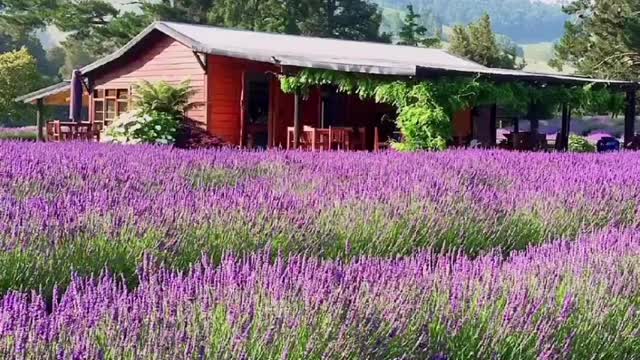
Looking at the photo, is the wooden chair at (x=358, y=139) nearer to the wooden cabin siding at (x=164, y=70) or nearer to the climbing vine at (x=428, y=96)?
the climbing vine at (x=428, y=96)

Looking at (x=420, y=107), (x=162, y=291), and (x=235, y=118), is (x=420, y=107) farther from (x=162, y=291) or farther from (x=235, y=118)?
(x=162, y=291)

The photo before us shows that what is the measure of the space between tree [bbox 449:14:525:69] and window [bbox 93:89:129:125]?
23.9 m

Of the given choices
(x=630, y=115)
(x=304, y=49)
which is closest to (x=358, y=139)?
(x=304, y=49)

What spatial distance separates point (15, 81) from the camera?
36.3m

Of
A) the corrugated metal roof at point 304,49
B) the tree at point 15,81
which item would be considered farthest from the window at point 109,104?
the tree at point 15,81

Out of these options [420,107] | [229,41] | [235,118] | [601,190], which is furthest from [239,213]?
[229,41]

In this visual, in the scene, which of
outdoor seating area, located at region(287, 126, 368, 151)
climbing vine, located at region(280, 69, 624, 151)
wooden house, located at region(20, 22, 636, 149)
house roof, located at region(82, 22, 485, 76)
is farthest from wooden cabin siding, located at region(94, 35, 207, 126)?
climbing vine, located at region(280, 69, 624, 151)

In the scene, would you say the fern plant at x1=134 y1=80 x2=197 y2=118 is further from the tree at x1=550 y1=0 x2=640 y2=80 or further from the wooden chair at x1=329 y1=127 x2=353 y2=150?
the tree at x1=550 y1=0 x2=640 y2=80

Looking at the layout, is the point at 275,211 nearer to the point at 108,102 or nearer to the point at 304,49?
the point at 304,49

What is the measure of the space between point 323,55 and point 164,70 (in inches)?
152

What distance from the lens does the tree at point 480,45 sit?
1694 inches

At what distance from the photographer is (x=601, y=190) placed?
5852 mm

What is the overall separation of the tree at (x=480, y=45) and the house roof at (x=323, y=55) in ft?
53.8

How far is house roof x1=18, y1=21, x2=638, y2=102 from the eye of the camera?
1552 cm
